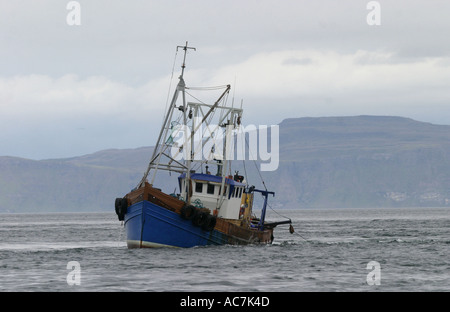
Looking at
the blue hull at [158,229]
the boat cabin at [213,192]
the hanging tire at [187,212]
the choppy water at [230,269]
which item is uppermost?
the boat cabin at [213,192]

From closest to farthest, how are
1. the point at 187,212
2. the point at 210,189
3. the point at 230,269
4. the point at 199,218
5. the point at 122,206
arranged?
the point at 230,269 → the point at 187,212 → the point at 199,218 → the point at 122,206 → the point at 210,189

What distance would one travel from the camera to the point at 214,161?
5759cm

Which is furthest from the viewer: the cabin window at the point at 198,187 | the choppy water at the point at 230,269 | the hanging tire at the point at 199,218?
the cabin window at the point at 198,187

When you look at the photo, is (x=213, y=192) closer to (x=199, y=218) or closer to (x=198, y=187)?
(x=198, y=187)

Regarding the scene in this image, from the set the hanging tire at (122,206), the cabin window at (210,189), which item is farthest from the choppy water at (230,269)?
the cabin window at (210,189)

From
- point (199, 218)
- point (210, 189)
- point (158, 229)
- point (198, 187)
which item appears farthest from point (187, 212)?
point (210, 189)

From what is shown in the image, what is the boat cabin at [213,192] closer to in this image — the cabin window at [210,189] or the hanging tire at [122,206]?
the cabin window at [210,189]

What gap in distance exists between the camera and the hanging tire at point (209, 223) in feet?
169

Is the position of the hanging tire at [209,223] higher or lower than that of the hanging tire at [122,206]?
lower

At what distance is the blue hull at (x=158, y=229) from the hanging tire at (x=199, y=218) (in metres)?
0.36

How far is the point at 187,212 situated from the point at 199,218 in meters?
1.14

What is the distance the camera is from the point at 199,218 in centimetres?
5094

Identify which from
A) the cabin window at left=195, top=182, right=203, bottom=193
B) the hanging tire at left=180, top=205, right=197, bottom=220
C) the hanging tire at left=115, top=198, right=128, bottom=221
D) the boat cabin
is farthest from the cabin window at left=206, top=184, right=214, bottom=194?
the hanging tire at left=115, top=198, right=128, bottom=221
